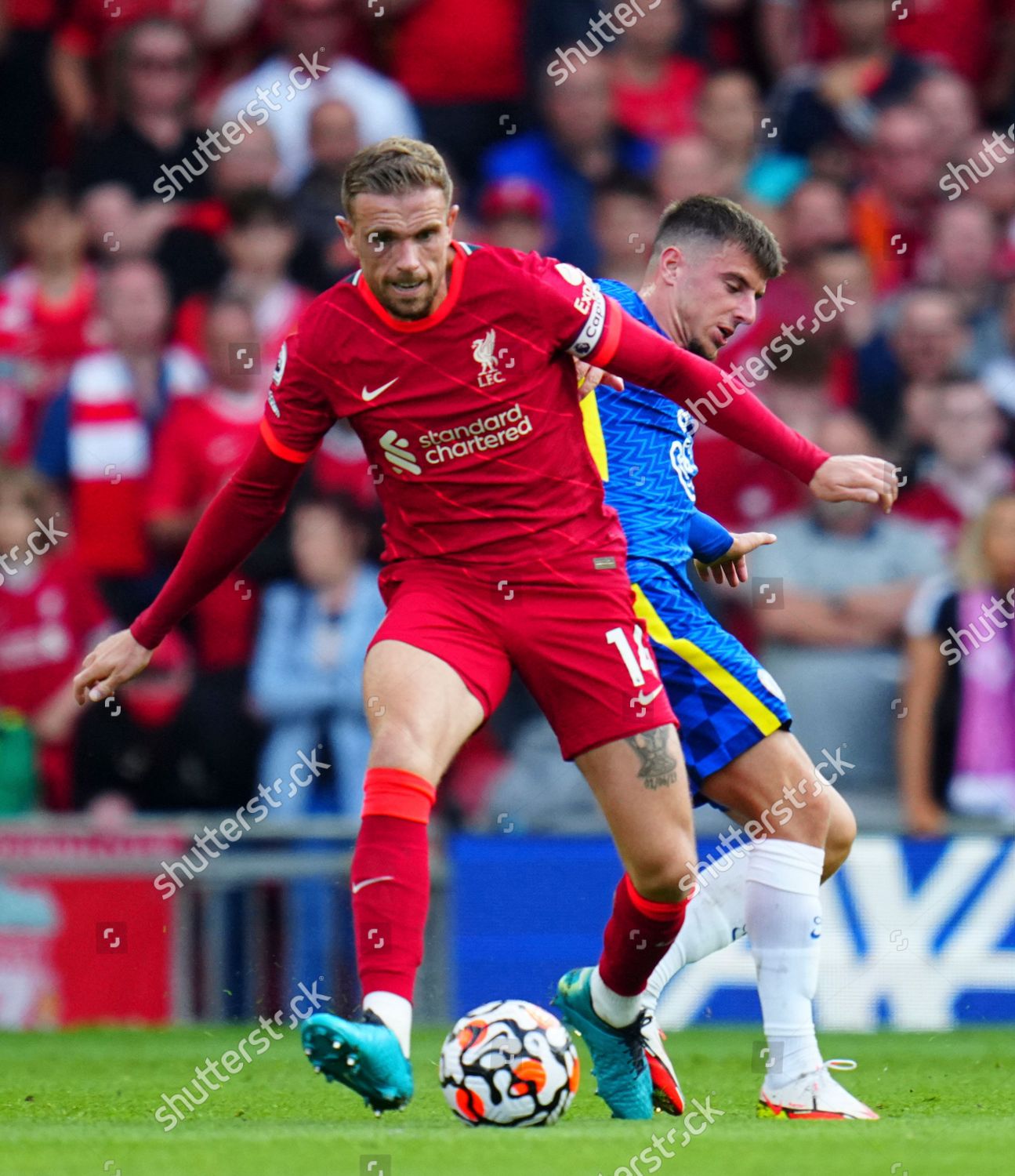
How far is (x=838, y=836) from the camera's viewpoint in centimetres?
605

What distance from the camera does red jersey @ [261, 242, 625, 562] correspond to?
517 centimetres

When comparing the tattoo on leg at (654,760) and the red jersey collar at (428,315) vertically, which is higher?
the red jersey collar at (428,315)

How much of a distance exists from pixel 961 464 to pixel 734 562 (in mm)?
4250

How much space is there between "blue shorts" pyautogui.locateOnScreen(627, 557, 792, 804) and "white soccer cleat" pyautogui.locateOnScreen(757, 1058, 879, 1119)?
2.76ft

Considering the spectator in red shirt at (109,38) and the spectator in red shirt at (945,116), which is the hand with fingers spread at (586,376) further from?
the spectator in red shirt at (109,38)

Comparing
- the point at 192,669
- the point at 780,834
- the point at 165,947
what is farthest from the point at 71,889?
the point at 780,834

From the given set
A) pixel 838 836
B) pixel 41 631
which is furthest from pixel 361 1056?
pixel 41 631

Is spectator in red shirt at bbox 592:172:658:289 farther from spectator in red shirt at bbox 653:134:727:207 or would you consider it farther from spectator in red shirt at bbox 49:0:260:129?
spectator in red shirt at bbox 49:0:260:129

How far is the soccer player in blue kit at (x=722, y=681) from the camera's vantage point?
5.67 meters

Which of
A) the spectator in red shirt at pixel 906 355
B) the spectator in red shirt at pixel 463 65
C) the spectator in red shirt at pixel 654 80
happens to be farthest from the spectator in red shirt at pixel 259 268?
the spectator in red shirt at pixel 906 355

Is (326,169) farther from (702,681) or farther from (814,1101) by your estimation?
(814,1101)

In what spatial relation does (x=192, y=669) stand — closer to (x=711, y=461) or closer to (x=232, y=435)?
(x=232, y=435)

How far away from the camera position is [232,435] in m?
10.4

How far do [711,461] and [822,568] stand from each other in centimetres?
78
